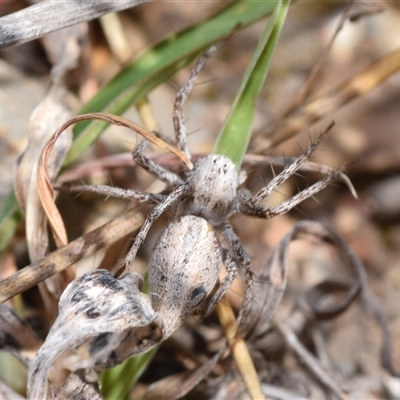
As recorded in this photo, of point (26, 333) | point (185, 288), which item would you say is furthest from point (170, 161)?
point (26, 333)

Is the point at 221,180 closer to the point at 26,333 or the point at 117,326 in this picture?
the point at 117,326

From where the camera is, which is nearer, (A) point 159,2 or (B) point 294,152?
(B) point 294,152

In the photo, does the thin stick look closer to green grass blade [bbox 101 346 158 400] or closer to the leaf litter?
the leaf litter

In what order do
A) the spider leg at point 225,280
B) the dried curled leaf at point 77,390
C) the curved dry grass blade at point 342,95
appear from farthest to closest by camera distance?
the curved dry grass blade at point 342,95 → the spider leg at point 225,280 → the dried curled leaf at point 77,390

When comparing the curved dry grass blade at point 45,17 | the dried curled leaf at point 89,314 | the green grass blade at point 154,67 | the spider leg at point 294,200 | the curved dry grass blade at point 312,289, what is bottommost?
the curved dry grass blade at point 312,289

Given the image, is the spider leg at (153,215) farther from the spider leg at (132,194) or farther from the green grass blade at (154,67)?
the green grass blade at (154,67)

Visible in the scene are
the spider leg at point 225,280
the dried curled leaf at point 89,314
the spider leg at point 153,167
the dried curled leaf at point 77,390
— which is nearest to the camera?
the dried curled leaf at point 89,314

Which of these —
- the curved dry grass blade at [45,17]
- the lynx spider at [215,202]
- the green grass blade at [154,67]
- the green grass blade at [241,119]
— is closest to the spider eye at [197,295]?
the lynx spider at [215,202]

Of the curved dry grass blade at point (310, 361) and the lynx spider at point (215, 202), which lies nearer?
the lynx spider at point (215, 202)
